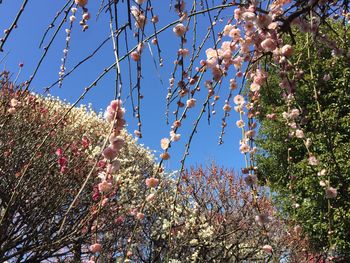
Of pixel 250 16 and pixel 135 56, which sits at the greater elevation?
pixel 250 16

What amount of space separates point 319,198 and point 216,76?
712 centimetres

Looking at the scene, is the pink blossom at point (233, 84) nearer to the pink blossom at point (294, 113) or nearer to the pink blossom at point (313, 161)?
the pink blossom at point (294, 113)

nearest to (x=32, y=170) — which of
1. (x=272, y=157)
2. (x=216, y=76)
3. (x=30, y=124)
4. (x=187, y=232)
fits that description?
(x=30, y=124)

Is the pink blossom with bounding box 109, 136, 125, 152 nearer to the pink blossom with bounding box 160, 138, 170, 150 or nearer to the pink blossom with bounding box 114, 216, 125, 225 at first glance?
the pink blossom with bounding box 160, 138, 170, 150

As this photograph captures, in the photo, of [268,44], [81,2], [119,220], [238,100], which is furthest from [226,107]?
[119,220]

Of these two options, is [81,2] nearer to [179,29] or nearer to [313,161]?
[179,29]

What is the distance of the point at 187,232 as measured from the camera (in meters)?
8.12

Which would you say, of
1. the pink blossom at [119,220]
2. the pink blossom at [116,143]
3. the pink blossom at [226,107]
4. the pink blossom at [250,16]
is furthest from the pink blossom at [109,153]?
the pink blossom at [119,220]

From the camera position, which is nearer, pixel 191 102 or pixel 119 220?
pixel 191 102

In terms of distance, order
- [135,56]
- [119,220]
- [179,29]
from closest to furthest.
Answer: [135,56] → [179,29] → [119,220]

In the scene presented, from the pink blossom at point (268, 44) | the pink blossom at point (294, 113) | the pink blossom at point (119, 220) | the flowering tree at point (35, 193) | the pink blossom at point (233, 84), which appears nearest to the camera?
the pink blossom at point (268, 44)

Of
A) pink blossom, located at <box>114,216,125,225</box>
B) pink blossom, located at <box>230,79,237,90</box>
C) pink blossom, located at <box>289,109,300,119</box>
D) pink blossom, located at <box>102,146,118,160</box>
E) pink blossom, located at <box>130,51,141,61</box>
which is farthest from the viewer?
pink blossom, located at <box>114,216,125,225</box>

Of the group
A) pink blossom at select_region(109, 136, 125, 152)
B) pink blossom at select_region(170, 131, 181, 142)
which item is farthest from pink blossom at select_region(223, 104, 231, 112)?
pink blossom at select_region(109, 136, 125, 152)

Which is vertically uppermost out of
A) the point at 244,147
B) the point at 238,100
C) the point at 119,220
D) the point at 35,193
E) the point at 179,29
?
the point at 35,193
